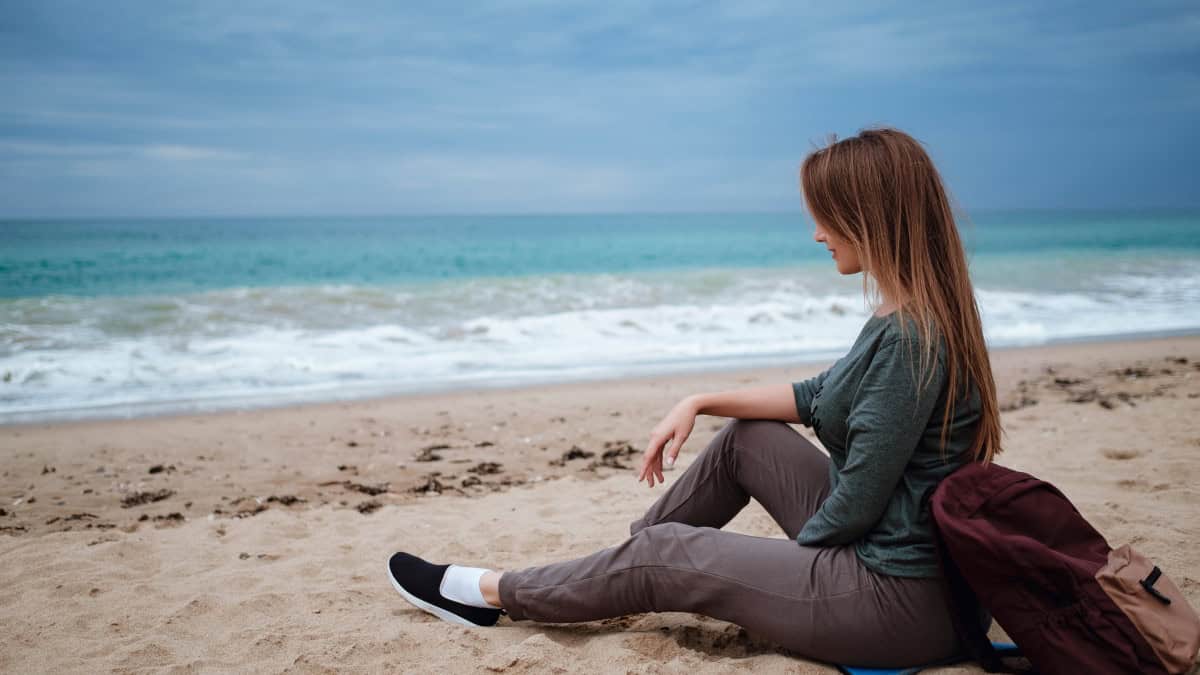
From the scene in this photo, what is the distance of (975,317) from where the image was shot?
224 cm

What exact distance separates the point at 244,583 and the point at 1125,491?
413cm

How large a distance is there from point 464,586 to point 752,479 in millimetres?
1039

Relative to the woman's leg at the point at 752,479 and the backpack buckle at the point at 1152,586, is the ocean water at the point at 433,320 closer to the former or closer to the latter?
the woman's leg at the point at 752,479

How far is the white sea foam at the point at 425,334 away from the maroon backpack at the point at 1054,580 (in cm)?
701

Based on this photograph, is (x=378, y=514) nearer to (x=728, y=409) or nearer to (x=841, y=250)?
(x=728, y=409)

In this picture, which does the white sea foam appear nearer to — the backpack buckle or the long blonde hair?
the long blonde hair

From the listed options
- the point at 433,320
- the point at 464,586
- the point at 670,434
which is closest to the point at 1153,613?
the point at 670,434

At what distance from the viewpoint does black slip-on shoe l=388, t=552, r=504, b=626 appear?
2.90 m

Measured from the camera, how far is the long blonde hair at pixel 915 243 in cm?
221

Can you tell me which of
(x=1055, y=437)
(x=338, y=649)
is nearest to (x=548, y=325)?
(x=1055, y=437)

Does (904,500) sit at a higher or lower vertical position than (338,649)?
higher

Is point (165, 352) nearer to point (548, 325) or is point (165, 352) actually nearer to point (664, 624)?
point (548, 325)

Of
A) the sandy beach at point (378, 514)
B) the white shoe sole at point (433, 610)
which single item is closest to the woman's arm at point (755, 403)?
the sandy beach at point (378, 514)

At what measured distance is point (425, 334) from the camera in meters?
12.6
